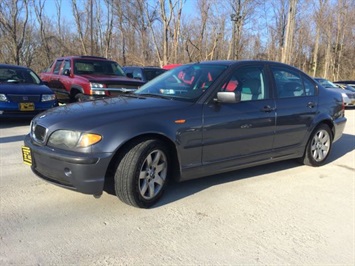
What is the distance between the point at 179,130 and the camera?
382cm

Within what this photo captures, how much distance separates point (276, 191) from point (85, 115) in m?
2.46

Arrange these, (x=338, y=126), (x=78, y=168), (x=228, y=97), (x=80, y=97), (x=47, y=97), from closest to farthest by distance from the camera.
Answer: (x=78, y=168) → (x=228, y=97) → (x=338, y=126) → (x=47, y=97) → (x=80, y=97)

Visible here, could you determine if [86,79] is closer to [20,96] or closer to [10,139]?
[20,96]

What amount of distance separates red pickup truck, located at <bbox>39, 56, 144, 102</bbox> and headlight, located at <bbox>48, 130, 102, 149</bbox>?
532 cm

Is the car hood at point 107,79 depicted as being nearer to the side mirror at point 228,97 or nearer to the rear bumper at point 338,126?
the rear bumper at point 338,126

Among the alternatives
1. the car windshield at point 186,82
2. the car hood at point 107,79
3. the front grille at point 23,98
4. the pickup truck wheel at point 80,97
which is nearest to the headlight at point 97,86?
the car hood at point 107,79

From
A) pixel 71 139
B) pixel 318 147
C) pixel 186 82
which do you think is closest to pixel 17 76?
pixel 186 82

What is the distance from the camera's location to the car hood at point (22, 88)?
8.04 meters

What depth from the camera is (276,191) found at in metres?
4.44

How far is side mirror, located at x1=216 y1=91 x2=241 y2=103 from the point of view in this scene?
399 centimetres

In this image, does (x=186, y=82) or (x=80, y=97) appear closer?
(x=186, y=82)

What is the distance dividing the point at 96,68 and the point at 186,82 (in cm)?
667

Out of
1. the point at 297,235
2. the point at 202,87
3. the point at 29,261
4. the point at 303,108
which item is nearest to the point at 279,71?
the point at 303,108

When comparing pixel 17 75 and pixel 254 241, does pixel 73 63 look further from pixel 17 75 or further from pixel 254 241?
pixel 254 241
